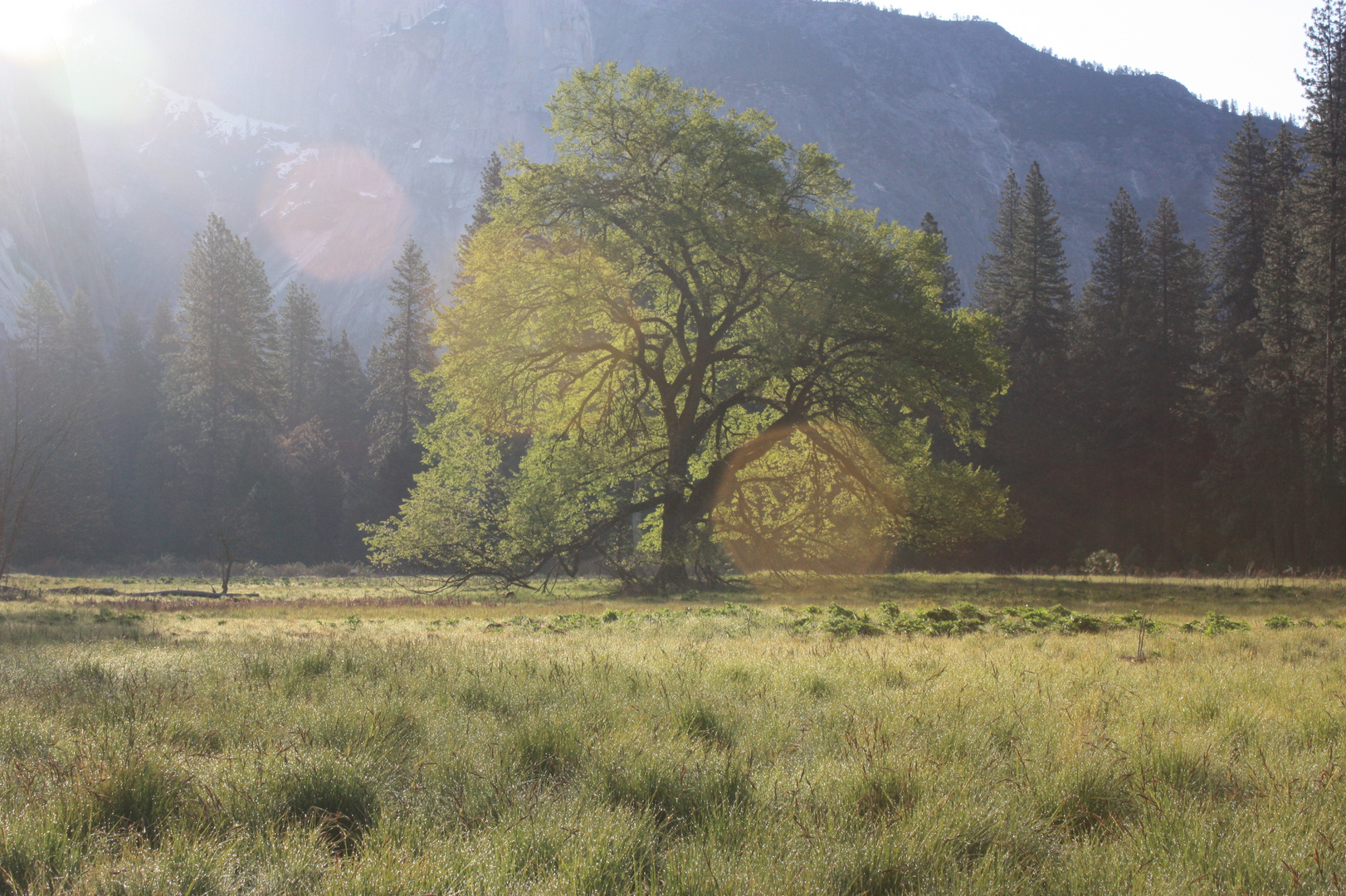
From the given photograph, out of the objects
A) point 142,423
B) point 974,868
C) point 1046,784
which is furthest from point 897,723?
point 142,423

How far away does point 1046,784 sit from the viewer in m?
3.07

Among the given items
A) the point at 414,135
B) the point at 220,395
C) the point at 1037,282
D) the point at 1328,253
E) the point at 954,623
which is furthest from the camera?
the point at 414,135

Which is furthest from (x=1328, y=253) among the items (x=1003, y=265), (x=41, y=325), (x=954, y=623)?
(x=41, y=325)

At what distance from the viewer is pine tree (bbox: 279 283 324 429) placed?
208 feet

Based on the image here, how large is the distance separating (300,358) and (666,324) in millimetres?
55643

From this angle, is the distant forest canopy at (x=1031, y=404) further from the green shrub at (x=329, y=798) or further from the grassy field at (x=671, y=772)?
the green shrub at (x=329, y=798)

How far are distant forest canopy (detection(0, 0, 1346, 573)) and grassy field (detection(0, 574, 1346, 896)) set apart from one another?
49.7 feet

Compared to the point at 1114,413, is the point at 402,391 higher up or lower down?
higher up

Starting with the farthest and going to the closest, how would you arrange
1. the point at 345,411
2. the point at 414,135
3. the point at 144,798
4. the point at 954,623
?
the point at 414,135, the point at 345,411, the point at 954,623, the point at 144,798

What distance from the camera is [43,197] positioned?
7931cm

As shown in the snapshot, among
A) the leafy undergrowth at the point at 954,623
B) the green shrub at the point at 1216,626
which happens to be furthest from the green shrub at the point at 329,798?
the green shrub at the point at 1216,626

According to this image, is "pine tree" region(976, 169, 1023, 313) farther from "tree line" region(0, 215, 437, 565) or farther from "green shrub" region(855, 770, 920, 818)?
"green shrub" region(855, 770, 920, 818)

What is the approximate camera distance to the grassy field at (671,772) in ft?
7.77

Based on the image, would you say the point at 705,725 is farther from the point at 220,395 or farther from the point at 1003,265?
the point at 220,395
